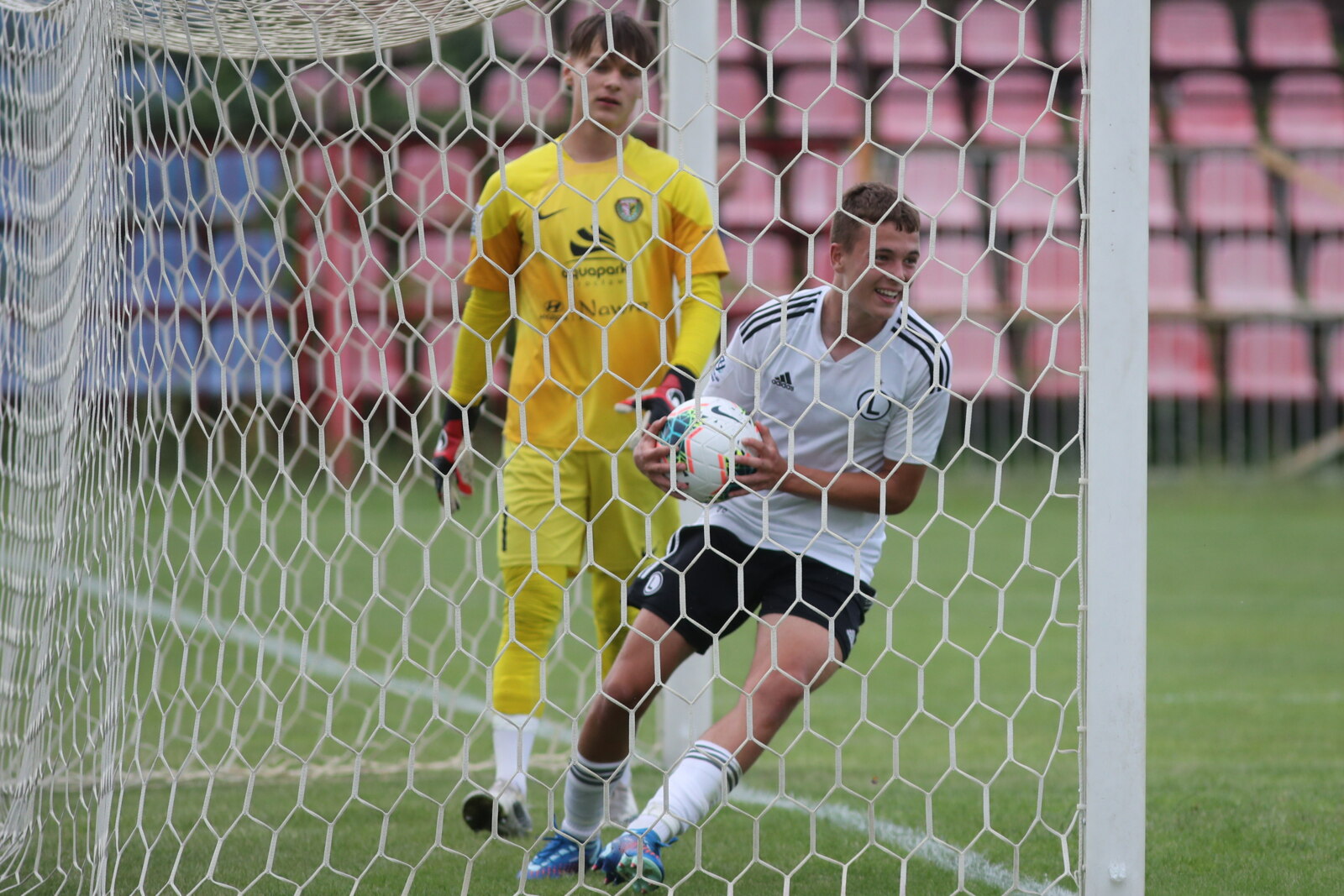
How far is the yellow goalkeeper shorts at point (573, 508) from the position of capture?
3885 mm

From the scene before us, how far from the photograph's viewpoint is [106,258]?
3467 millimetres

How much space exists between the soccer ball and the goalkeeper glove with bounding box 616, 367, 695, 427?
0.69 feet

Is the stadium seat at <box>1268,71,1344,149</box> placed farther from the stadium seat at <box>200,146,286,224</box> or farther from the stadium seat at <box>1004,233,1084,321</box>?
the stadium seat at <box>200,146,286,224</box>

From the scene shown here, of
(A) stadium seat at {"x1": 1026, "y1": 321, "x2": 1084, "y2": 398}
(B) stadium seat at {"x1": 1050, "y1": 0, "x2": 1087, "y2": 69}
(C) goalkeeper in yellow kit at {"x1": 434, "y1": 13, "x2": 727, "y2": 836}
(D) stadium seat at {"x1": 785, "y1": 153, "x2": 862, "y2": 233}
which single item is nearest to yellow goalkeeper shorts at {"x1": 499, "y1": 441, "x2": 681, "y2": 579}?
(C) goalkeeper in yellow kit at {"x1": 434, "y1": 13, "x2": 727, "y2": 836}

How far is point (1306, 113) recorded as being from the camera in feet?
54.7

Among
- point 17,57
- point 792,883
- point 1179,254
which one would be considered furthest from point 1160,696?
point 1179,254

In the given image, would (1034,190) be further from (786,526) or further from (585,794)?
(585,794)

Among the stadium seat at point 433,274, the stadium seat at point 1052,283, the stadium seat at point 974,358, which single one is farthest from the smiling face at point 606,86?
the stadium seat at point 974,358

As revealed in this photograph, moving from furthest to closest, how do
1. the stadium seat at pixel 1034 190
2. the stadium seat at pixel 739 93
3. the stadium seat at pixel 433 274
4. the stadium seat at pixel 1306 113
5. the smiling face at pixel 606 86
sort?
the stadium seat at pixel 1306 113
the stadium seat at pixel 739 93
the stadium seat at pixel 1034 190
the stadium seat at pixel 433 274
the smiling face at pixel 606 86

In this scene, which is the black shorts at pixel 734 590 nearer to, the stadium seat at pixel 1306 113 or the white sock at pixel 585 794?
the white sock at pixel 585 794

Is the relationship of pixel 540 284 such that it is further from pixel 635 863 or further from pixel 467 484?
pixel 635 863

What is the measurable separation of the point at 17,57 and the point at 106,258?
0.99m

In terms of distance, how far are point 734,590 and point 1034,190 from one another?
508 inches

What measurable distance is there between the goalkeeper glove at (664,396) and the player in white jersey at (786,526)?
0.30 ft
